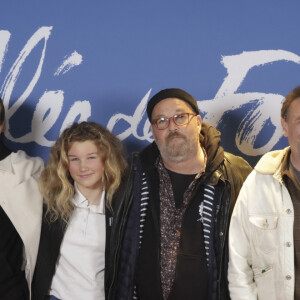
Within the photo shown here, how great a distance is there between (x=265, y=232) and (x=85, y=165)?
98cm

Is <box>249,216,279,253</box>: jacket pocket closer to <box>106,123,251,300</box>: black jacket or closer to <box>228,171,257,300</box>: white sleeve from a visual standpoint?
<box>228,171,257,300</box>: white sleeve

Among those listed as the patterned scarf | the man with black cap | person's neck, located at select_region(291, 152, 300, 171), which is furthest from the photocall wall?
person's neck, located at select_region(291, 152, 300, 171)

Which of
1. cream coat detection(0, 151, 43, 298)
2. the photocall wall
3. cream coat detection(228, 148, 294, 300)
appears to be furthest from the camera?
the photocall wall

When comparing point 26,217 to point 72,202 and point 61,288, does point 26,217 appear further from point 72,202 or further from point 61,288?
point 61,288

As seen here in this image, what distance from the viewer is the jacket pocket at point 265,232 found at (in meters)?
2.12

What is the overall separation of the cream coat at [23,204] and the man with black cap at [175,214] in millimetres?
431

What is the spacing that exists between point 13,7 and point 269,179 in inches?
77.9

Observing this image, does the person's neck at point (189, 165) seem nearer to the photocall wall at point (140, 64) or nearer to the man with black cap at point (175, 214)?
the man with black cap at point (175, 214)

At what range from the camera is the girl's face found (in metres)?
2.51

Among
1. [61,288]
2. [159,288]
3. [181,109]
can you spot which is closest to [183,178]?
[181,109]

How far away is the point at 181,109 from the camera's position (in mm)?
2498

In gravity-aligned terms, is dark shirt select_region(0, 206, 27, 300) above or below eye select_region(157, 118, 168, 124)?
below

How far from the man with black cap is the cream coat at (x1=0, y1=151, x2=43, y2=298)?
431 mm

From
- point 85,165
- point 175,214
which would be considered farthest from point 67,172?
point 175,214
